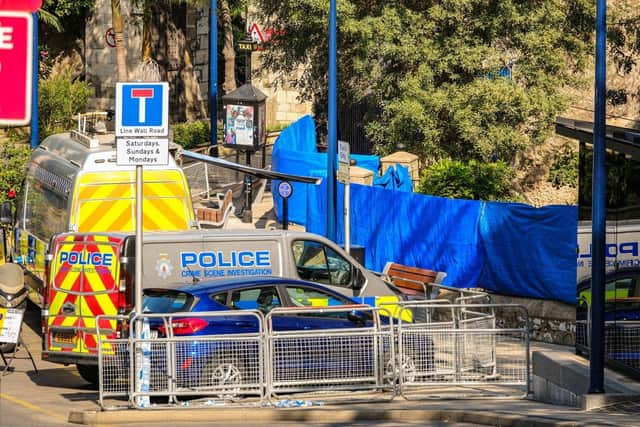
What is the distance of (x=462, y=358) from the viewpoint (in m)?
15.9

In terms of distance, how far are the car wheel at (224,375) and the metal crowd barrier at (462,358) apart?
1.95 metres

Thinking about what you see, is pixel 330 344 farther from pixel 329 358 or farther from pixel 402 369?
pixel 402 369

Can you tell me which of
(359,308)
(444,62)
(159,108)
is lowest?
(359,308)

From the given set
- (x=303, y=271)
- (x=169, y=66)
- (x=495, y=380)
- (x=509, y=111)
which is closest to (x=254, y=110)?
(x=509, y=111)

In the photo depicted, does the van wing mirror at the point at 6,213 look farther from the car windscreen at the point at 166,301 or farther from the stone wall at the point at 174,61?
the stone wall at the point at 174,61

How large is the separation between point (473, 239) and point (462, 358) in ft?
27.2

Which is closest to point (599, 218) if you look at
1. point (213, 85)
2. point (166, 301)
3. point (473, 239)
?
point (166, 301)

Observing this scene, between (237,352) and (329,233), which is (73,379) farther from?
(329,233)

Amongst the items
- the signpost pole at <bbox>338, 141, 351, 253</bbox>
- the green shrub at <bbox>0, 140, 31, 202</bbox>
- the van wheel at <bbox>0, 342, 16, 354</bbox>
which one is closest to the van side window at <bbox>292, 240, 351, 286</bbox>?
the signpost pole at <bbox>338, 141, 351, 253</bbox>

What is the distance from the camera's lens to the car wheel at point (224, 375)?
1468 centimetres

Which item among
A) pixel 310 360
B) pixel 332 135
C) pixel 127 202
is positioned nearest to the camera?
pixel 310 360

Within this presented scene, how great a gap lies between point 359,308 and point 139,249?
9.20ft

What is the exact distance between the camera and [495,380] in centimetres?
1638

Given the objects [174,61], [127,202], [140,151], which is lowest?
[127,202]
